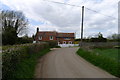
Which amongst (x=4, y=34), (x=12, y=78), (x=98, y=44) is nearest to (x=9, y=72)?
(x=12, y=78)

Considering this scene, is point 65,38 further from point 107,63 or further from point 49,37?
point 107,63

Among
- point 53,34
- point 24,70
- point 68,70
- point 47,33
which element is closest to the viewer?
point 24,70

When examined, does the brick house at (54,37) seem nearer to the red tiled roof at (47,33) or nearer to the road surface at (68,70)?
the red tiled roof at (47,33)

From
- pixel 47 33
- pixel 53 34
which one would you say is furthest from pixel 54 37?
pixel 47 33

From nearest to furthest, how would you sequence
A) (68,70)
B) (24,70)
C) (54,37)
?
(24,70)
(68,70)
(54,37)

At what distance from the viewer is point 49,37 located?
52.5 m

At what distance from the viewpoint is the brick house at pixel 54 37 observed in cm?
5250

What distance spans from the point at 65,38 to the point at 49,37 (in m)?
6.83

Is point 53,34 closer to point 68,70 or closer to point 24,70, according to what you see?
point 68,70

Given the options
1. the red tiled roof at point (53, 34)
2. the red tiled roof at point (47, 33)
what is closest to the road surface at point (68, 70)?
the red tiled roof at point (47, 33)

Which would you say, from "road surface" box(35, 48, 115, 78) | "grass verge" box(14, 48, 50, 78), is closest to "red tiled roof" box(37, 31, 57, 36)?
"road surface" box(35, 48, 115, 78)

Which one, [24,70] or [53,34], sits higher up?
[53,34]

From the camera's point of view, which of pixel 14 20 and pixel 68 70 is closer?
pixel 68 70

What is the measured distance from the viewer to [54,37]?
52.5 meters
